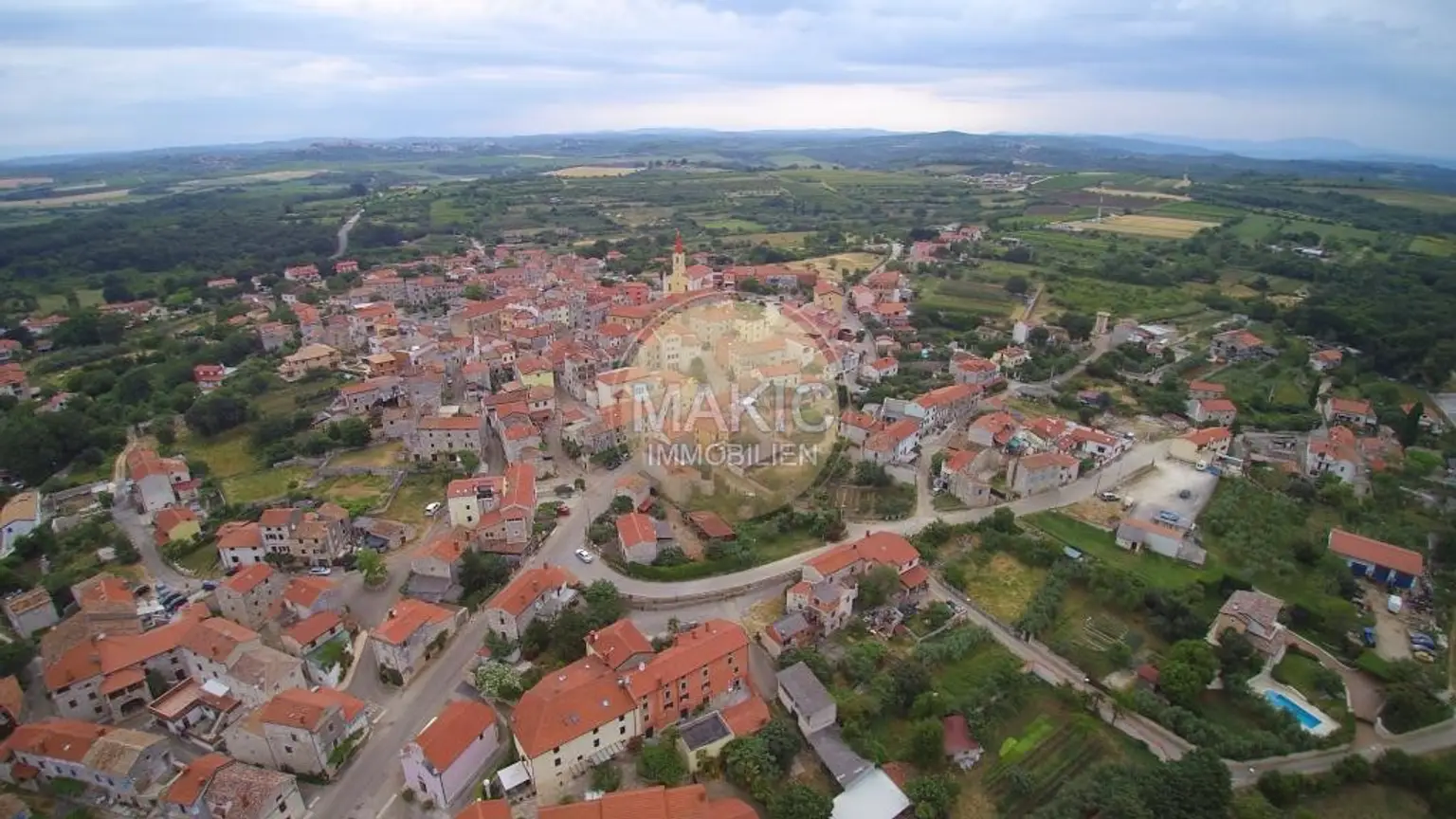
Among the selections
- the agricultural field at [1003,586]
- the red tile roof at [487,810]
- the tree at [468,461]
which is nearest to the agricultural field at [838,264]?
the tree at [468,461]

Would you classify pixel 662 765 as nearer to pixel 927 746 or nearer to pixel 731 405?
pixel 927 746

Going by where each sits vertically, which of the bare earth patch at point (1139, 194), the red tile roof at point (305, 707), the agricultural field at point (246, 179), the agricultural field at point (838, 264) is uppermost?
the agricultural field at point (246, 179)

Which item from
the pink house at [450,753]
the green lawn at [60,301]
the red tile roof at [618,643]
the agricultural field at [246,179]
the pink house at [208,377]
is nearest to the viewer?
the pink house at [450,753]

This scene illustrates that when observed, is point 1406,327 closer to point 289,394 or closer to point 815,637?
point 815,637

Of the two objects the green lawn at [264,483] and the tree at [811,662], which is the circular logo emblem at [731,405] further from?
the green lawn at [264,483]

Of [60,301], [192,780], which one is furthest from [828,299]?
[60,301]

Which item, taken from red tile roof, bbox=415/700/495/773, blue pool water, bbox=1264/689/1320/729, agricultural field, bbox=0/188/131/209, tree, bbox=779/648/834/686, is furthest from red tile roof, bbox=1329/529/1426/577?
agricultural field, bbox=0/188/131/209
